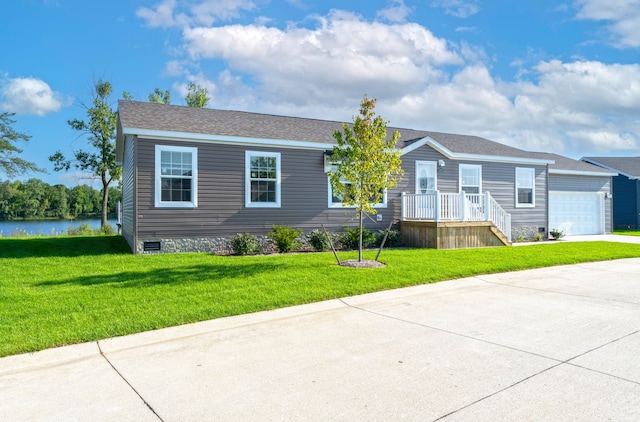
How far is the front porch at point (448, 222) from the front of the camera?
14008 mm

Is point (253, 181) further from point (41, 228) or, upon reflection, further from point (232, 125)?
point (41, 228)

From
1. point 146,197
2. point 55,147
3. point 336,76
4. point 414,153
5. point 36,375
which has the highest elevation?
point 336,76

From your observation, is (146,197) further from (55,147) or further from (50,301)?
(55,147)

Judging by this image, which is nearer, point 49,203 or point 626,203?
point 626,203

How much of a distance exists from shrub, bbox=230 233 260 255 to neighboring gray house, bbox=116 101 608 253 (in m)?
0.97

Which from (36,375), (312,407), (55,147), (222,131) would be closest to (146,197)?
(222,131)

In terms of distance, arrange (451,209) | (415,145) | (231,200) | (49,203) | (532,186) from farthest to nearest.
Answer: (49,203) < (532,186) < (415,145) < (451,209) < (231,200)

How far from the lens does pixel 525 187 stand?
733 inches

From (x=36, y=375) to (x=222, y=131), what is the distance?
968 cm

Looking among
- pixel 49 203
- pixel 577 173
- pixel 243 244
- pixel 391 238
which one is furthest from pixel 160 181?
pixel 49 203

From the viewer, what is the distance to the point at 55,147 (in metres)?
26.5

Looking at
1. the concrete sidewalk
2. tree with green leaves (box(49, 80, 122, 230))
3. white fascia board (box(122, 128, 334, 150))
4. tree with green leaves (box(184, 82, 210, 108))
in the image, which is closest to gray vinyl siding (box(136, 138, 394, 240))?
white fascia board (box(122, 128, 334, 150))

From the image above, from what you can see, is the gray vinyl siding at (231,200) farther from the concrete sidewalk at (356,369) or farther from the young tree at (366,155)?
the concrete sidewalk at (356,369)

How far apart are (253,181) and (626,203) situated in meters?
23.3
